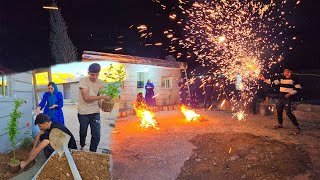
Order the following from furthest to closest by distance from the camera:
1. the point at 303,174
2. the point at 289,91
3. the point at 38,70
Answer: the point at 38,70
the point at 289,91
the point at 303,174

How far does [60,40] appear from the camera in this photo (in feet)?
87.9

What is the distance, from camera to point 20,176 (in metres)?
4.75

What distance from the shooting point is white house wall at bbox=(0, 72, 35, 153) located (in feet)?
19.1

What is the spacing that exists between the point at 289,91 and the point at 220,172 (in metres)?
4.40

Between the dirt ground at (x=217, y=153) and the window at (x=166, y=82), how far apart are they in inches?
350

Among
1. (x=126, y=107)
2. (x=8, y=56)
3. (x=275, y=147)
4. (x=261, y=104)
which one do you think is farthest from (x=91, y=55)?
(x=275, y=147)

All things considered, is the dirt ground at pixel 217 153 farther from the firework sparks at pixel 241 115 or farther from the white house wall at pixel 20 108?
the white house wall at pixel 20 108

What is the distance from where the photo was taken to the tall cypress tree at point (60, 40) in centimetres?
2642

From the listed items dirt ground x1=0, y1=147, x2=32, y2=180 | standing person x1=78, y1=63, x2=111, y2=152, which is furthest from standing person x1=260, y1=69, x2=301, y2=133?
dirt ground x1=0, y1=147, x2=32, y2=180

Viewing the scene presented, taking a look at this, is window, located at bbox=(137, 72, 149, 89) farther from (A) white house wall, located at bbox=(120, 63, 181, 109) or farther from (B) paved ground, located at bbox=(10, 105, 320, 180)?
(B) paved ground, located at bbox=(10, 105, 320, 180)

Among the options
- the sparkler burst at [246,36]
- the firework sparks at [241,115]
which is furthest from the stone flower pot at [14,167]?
the sparkler burst at [246,36]

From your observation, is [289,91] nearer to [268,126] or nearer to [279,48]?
[268,126]

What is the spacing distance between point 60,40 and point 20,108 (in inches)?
845

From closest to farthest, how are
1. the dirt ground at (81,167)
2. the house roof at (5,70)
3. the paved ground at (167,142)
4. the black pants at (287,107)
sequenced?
the dirt ground at (81,167) < the paved ground at (167,142) < the house roof at (5,70) < the black pants at (287,107)
